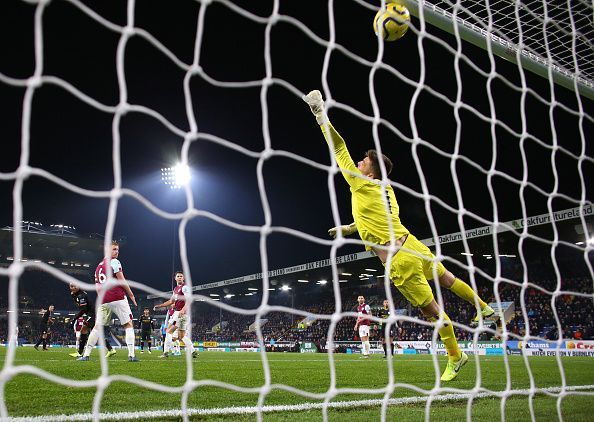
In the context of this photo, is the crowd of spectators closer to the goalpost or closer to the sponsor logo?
the sponsor logo

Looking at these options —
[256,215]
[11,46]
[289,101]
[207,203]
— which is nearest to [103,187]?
[207,203]

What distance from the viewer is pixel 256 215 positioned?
37.3 metres

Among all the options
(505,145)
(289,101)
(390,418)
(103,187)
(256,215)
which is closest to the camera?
(390,418)

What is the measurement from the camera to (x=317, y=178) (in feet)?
87.0

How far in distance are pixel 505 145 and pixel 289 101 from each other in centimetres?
844

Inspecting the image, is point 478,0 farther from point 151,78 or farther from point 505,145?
point 151,78

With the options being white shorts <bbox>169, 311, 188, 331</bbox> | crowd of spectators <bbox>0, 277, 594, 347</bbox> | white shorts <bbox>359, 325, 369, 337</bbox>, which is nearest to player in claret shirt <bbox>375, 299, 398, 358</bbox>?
white shorts <bbox>359, 325, 369, 337</bbox>

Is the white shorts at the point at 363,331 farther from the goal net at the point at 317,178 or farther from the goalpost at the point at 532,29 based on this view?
the goalpost at the point at 532,29

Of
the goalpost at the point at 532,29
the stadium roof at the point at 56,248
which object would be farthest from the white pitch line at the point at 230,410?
the stadium roof at the point at 56,248

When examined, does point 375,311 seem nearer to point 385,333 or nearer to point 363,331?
point 363,331

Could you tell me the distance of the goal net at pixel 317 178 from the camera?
242 centimetres

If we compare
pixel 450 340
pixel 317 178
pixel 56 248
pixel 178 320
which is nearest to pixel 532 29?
pixel 450 340

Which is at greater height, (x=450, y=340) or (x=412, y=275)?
(x=412, y=275)

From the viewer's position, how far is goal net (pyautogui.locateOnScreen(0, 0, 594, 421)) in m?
2.42
